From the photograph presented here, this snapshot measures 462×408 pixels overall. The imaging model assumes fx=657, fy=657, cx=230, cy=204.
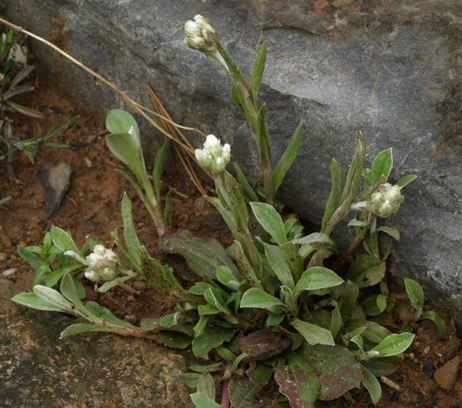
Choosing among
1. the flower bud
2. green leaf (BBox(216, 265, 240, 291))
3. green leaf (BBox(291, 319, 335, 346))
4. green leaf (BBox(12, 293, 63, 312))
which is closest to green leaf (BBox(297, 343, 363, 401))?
green leaf (BBox(291, 319, 335, 346))

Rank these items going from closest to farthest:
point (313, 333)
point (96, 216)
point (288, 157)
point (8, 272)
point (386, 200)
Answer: point (386, 200)
point (313, 333)
point (288, 157)
point (8, 272)
point (96, 216)

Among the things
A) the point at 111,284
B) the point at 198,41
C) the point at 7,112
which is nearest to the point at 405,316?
the point at 111,284

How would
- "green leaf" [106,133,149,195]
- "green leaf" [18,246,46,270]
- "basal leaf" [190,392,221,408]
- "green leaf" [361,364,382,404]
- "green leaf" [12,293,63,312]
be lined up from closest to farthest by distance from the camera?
"basal leaf" [190,392,221,408]
"green leaf" [361,364,382,404]
"green leaf" [12,293,63,312]
"green leaf" [18,246,46,270]
"green leaf" [106,133,149,195]

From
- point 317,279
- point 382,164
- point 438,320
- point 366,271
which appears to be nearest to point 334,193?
point 382,164

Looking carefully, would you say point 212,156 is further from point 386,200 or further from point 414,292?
point 414,292

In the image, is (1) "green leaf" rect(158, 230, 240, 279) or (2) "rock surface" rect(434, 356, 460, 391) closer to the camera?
(2) "rock surface" rect(434, 356, 460, 391)

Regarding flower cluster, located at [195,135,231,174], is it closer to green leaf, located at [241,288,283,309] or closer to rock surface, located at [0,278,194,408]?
green leaf, located at [241,288,283,309]

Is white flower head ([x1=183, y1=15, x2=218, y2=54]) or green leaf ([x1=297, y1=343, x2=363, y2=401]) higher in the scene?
white flower head ([x1=183, y1=15, x2=218, y2=54])
